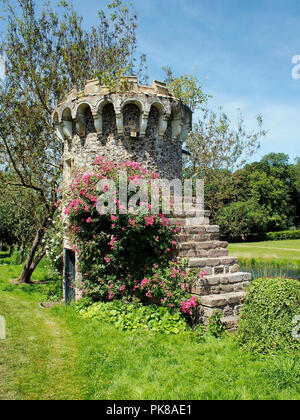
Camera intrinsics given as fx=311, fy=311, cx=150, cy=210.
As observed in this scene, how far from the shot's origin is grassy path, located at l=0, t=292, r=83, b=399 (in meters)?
4.06

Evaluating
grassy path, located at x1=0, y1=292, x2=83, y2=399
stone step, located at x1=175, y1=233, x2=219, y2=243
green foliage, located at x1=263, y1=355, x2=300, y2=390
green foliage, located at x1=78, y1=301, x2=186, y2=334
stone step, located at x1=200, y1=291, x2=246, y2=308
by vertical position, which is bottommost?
grassy path, located at x1=0, y1=292, x2=83, y2=399

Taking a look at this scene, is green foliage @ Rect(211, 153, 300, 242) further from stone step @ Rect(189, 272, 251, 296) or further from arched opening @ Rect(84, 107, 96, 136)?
stone step @ Rect(189, 272, 251, 296)

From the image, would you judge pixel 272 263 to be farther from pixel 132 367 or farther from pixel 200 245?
pixel 132 367

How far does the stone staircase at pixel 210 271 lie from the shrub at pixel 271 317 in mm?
824

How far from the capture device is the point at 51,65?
12.6m

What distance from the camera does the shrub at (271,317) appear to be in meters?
4.64

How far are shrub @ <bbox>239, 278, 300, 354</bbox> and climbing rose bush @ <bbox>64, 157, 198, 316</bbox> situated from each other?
4.91 feet

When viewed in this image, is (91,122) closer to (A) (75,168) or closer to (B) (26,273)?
(A) (75,168)

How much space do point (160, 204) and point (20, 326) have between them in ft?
13.6

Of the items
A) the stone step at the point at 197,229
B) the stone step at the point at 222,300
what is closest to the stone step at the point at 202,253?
the stone step at the point at 197,229

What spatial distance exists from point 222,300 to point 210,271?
78cm

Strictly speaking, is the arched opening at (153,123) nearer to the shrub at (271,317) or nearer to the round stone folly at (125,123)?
the round stone folly at (125,123)

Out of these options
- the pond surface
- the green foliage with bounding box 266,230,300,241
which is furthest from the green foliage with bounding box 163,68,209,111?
the green foliage with bounding box 266,230,300,241

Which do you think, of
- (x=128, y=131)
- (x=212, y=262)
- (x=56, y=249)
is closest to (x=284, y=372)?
(x=212, y=262)
